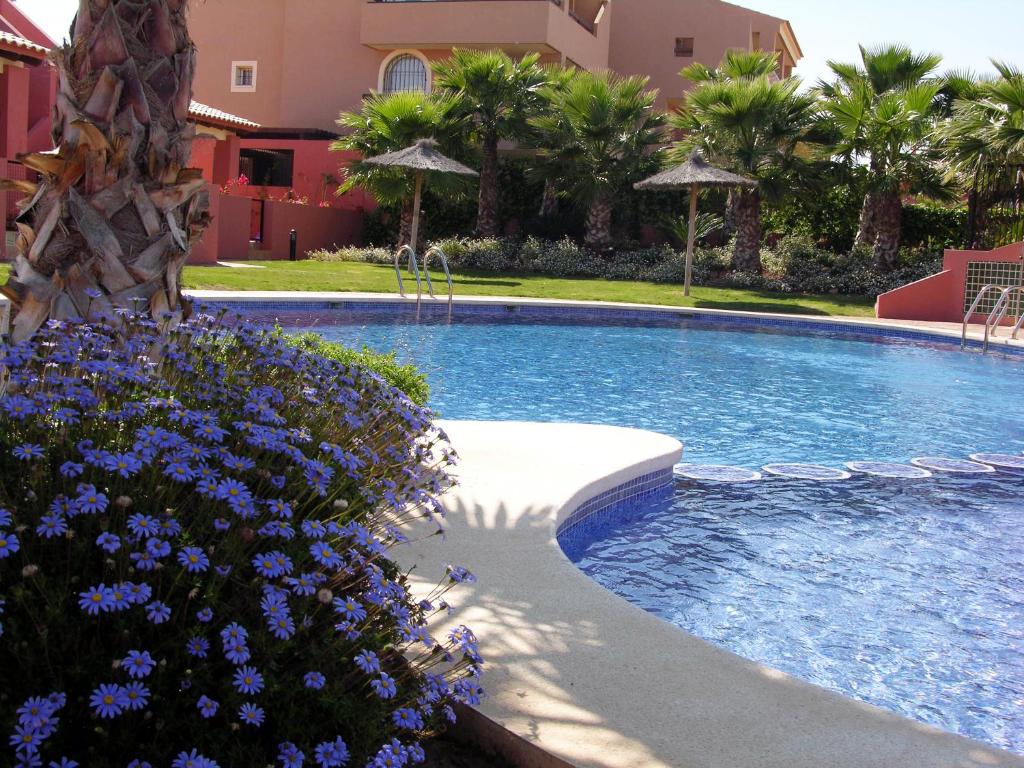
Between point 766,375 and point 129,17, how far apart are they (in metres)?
9.59

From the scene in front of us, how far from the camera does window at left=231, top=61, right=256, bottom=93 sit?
1273 inches

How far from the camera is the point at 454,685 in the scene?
8.64 feet

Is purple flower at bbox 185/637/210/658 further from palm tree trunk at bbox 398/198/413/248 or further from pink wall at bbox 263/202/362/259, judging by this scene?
pink wall at bbox 263/202/362/259

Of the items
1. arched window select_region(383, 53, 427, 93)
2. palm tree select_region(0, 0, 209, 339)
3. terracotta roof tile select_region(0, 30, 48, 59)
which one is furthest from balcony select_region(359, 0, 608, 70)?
palm tree select_region(0, 0, 209, 339)

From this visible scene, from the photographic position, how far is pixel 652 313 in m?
18.0

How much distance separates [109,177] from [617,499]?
10.2ft

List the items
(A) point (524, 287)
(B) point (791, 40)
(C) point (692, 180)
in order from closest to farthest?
(C) point (692, 180) < (A) point (524, 287) < (B) point (791, 40)

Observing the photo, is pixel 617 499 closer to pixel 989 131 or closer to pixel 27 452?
pixel 27 452

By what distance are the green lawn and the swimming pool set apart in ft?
13.2

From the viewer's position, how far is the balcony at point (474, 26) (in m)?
28.3

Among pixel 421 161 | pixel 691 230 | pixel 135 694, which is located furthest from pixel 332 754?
pixel 421 161

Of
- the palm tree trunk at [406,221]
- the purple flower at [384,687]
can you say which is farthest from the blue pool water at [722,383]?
the palm tree trunk at [406,221]

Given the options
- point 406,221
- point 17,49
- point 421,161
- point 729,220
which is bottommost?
point 406,221

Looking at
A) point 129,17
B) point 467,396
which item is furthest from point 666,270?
point 129,17
